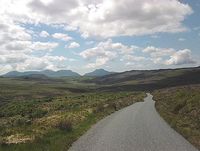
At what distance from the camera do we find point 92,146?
17.8 meters

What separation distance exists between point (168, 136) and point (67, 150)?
282 inches

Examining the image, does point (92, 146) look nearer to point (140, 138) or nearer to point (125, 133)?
point (140, 138)

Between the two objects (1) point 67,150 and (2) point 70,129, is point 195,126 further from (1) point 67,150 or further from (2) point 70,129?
(1) point 67,150

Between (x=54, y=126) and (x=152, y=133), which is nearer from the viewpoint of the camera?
(x=152, y=133)

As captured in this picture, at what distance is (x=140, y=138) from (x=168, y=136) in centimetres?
197

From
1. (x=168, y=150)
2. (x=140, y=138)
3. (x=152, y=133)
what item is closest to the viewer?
(x=168, y=150)

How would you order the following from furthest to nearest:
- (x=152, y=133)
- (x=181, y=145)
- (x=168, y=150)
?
(x=152, y=133) → (x=181, y=145) → (x=168, y=150)

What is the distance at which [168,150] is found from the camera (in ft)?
53.3

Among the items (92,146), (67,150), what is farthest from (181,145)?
(67,150)

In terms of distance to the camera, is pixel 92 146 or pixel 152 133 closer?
pixel 92 146

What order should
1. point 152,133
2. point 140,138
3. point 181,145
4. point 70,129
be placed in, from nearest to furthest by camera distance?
point 181,145
point 140,138
point 152,133
point 70,129

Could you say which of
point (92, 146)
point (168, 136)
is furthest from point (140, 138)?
point (92, 146)

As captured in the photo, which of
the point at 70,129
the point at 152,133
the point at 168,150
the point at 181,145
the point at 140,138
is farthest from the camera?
the point at 70,129

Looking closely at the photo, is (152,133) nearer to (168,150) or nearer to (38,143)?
(168,150)
